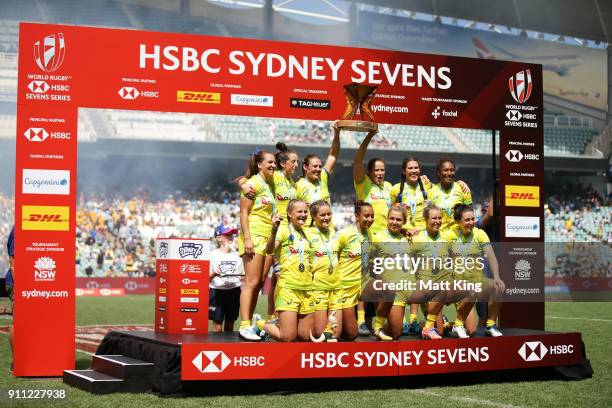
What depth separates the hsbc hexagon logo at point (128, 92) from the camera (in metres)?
10.5

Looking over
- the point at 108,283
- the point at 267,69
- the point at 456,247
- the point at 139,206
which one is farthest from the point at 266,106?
the point at 139,206

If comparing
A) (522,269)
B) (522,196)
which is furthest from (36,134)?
(522,269)

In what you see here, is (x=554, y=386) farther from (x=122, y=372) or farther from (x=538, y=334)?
(x=122, y=372)

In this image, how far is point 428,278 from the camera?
9719 mm

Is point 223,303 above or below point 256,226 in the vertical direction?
below

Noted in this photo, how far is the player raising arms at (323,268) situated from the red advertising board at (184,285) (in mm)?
1790

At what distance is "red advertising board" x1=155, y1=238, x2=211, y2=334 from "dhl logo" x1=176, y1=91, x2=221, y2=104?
171 cm

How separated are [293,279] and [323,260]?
432 millimetres

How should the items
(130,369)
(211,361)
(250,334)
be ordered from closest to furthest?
(211,361) < (130,369) < (250,334)

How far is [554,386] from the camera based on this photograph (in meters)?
9.41

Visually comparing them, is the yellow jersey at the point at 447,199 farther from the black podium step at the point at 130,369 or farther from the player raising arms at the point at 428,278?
the black podium step at the point at 130,369

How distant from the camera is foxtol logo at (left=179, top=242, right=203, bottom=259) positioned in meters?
10.4

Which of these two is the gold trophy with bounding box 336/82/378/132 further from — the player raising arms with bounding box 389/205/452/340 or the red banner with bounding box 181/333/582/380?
the red banner with bounding box 181/333/582/380

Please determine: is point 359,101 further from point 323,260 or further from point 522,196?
point 522,196
